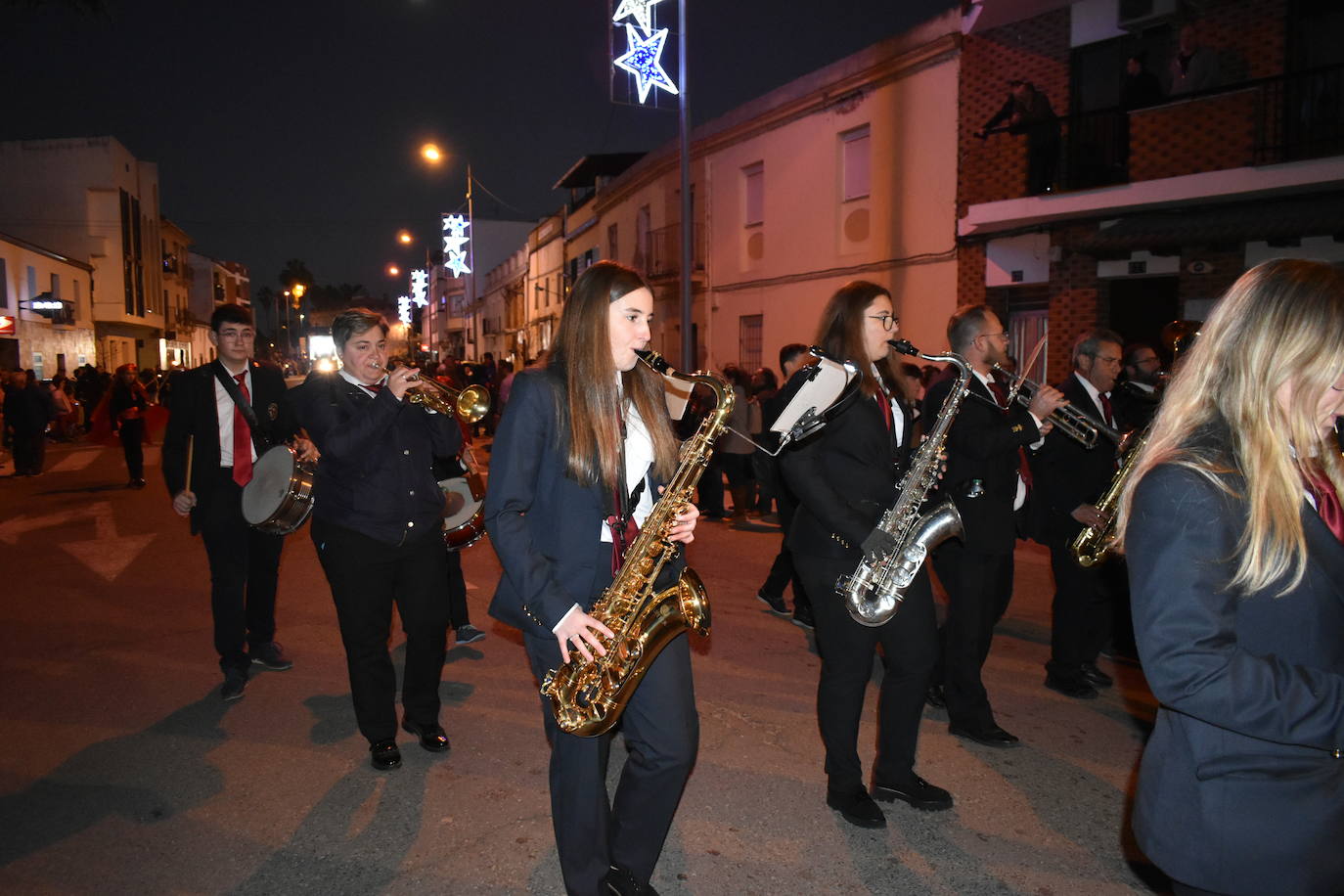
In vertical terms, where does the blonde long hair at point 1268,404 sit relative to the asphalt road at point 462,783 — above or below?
above

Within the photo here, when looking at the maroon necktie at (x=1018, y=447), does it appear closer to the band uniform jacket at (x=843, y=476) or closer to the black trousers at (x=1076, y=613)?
the black trousers at (x=1076, y=613)

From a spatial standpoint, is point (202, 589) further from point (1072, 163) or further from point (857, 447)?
point (1072, 163)

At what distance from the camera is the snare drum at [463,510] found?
5.73 metres

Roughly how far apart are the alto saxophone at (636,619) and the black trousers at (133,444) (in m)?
13.8

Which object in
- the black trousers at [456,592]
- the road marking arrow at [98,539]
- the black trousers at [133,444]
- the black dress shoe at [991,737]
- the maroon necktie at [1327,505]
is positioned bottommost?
the black dress shoe at [991,737]

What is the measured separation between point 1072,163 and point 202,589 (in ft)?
41.2

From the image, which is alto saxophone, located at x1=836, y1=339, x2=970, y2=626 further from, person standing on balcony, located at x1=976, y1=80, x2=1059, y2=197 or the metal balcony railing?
person standing on balcony, located at x1=976, y1=80, x2=1059, y2=197

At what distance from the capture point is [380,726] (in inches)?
171

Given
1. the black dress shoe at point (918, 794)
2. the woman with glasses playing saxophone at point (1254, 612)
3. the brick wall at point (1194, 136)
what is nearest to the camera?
the woman with glasses playing saxophone at point (1254, 612)

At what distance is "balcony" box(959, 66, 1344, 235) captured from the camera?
1087cm

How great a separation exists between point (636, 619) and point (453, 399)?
2120mm

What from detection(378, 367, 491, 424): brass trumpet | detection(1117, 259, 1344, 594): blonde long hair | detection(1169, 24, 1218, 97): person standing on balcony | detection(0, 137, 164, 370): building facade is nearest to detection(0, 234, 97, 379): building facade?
detection(0, 137, 164, 370): building facade

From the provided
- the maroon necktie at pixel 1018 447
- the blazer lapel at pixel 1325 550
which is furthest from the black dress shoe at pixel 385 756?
the blazer lapel at pixel 1325 550

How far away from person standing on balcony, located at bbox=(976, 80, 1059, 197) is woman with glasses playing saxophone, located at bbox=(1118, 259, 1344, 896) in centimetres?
1224
